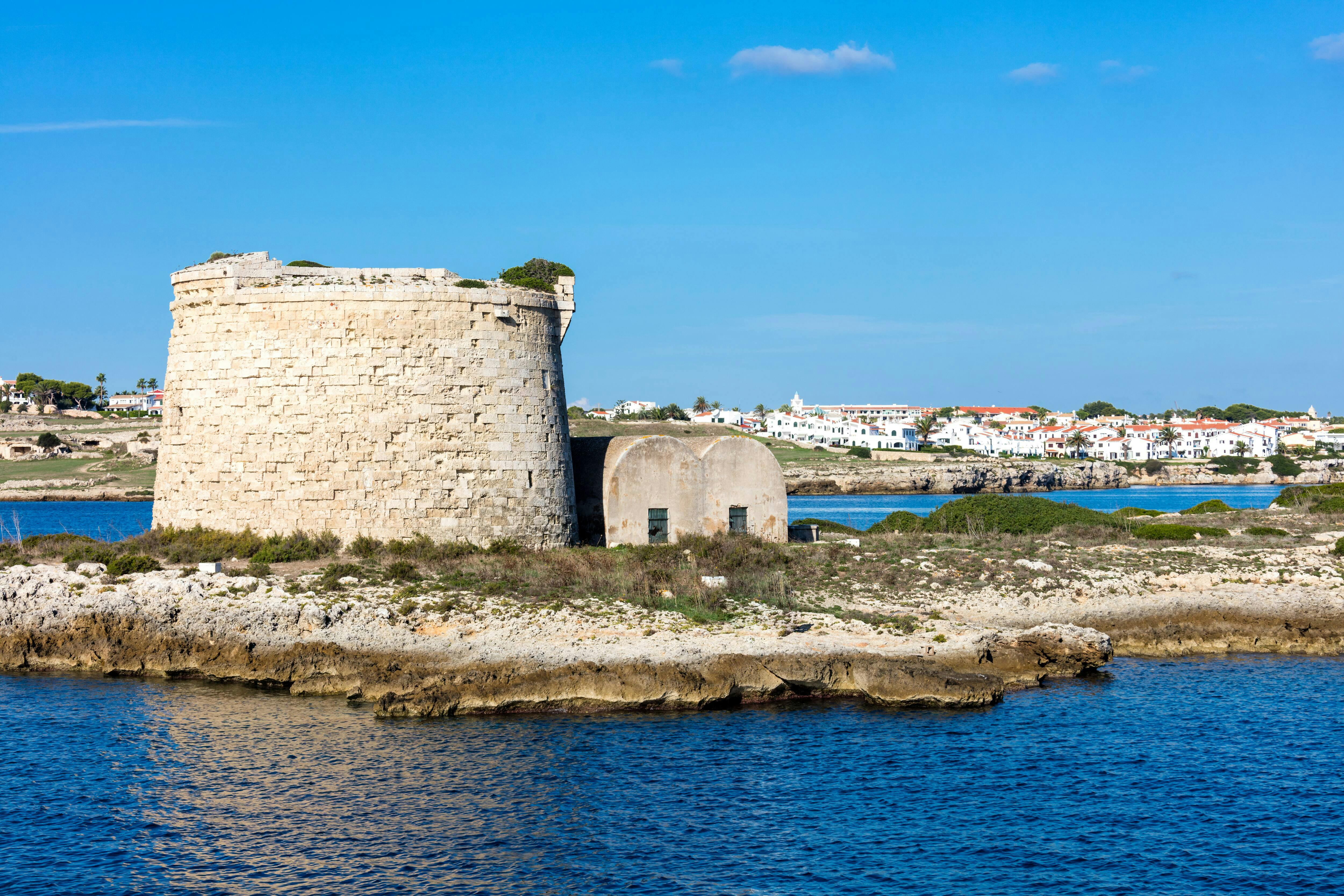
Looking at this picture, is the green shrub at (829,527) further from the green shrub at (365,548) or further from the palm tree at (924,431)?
the palm tree at (924,431)

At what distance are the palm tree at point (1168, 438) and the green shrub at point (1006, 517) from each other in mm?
111236

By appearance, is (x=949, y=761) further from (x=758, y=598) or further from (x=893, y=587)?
(x=893, y=587)

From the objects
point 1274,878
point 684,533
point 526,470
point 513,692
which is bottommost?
point 1274,878

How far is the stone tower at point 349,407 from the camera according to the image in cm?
2288

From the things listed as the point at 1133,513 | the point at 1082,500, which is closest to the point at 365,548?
the point at 1133,513

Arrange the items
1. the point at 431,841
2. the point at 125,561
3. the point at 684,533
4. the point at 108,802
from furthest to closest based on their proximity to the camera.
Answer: the point at 684,533
the point at 125,561
the point at 108,802
the point at 431,841

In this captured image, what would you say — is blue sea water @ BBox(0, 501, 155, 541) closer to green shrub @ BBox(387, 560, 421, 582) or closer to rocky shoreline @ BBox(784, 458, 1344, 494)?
green shrub @ BBox(387, 560, 421, 582)

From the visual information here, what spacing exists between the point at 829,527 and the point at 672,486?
915cm

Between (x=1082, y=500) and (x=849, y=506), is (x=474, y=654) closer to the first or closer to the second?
(x=849, y=506)

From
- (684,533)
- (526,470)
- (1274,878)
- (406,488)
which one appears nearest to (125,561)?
(406,488)

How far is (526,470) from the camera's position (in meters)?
24.2

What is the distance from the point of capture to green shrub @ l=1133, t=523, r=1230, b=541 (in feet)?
103

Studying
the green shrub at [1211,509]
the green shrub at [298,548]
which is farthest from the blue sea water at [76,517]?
the green shrub at [1211,509]

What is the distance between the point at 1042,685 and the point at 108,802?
15.0 m
